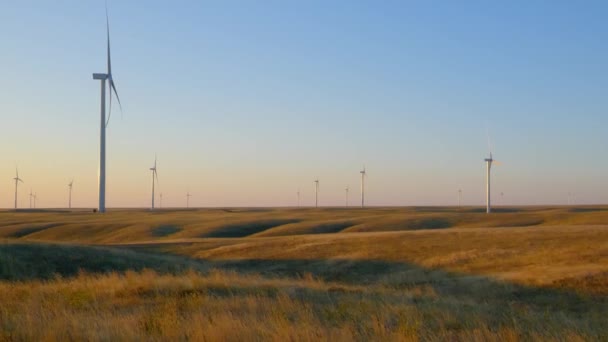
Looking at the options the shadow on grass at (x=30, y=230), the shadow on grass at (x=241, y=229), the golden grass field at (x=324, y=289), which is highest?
the golden grass field at (x=324, y=289)

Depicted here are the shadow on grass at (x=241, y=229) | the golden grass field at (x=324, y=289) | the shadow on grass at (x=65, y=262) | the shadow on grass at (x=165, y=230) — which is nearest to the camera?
the golden grass field at (x=324, y=289)

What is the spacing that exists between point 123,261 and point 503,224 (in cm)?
4543

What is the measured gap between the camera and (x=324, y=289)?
21188mm

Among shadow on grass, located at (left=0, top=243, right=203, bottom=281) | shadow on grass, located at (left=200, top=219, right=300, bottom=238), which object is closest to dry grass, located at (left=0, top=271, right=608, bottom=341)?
shadow on grass, located at (left=0, top=243, right=203, bottom=281)

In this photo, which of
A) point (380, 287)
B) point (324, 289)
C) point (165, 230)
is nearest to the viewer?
point (324, 289)

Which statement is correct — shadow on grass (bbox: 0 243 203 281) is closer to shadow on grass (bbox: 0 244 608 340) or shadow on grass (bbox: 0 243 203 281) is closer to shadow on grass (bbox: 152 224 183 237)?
shadow on grass (bbox: 0 244 608 340)

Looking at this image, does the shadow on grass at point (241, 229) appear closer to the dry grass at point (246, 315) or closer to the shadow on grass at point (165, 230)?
the shadow on grass at point (165, 230)

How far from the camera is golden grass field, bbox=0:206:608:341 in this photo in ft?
41.1

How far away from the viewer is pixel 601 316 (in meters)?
19.9

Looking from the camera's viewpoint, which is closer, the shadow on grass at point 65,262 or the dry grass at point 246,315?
the dry grass at point 246,315

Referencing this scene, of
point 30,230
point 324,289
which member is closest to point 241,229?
point 30,230

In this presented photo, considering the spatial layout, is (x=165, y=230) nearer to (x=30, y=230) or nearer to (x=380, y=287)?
(x=30, y=230)

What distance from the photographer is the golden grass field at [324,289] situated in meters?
12.5

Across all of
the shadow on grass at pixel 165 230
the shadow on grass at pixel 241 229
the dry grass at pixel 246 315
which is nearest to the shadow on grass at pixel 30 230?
the shadow on grass at pixel 165 230
